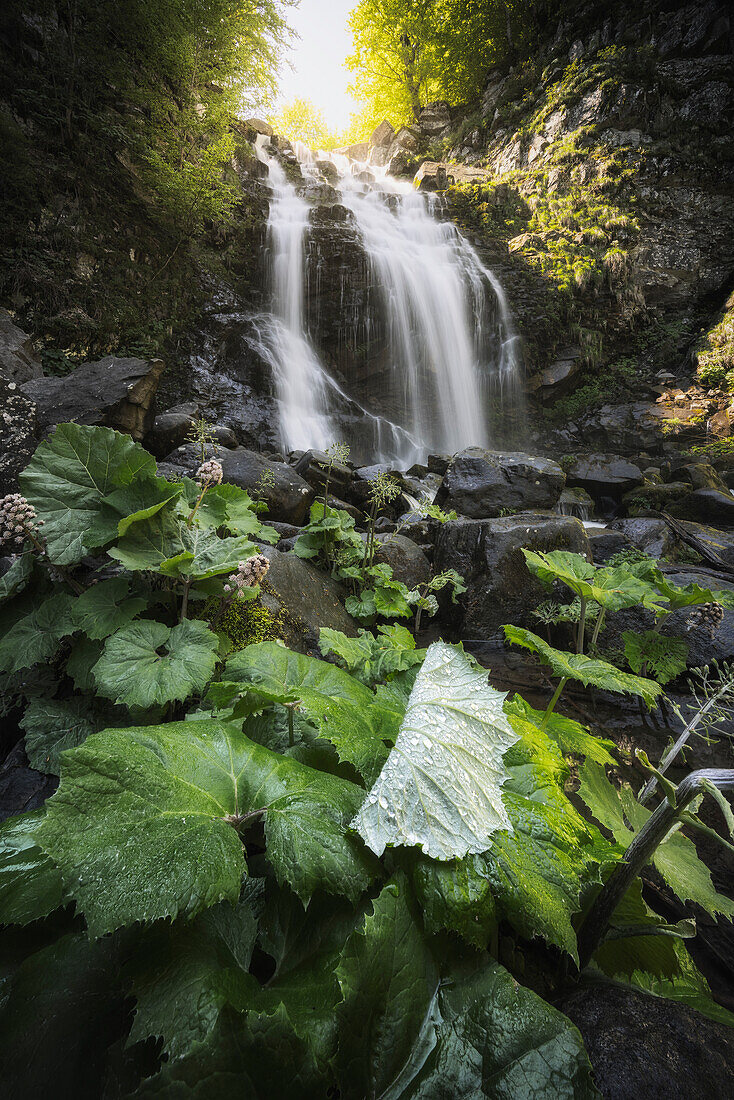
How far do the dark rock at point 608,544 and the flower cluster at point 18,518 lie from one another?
6.06 m

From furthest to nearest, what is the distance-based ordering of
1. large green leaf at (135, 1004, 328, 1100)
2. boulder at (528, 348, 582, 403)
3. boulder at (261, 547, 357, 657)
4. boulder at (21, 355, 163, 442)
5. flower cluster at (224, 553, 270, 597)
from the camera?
boulder at (528, 348, 582, 403) < boulder at (21, 355, 163, 442) < boulder at (261, 547, 357, 657) < flower cluster at (224, 553, 270, 597) < large green leaf at (135, 1004, 328, 1100)

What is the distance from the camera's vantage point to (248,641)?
7.81ft

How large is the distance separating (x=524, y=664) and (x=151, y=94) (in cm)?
1440

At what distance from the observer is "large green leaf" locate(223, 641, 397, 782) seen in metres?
1.00

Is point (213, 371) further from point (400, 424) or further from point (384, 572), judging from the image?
point (384, 572)

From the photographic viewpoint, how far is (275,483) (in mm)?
5031

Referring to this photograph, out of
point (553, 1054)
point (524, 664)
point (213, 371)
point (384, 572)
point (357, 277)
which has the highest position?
point (357, 277)

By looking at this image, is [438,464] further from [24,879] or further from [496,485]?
[24,879]

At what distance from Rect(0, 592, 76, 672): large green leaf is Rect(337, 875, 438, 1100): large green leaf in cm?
161

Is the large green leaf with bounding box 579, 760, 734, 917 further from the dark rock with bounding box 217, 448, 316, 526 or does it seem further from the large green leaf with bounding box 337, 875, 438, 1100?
the dark rock with bounding box 217, 448, 316, 526

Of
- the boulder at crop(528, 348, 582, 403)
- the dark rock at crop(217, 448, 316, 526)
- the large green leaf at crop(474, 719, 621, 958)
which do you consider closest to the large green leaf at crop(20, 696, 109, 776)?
the large green leaf at crop(474, 719, 621, 958)

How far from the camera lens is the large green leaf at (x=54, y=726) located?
5.52ft

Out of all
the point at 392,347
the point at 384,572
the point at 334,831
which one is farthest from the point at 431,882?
the point at 392,347

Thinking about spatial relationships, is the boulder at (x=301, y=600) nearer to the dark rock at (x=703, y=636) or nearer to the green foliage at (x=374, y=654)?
the green foliage at (x=374, y=654)
